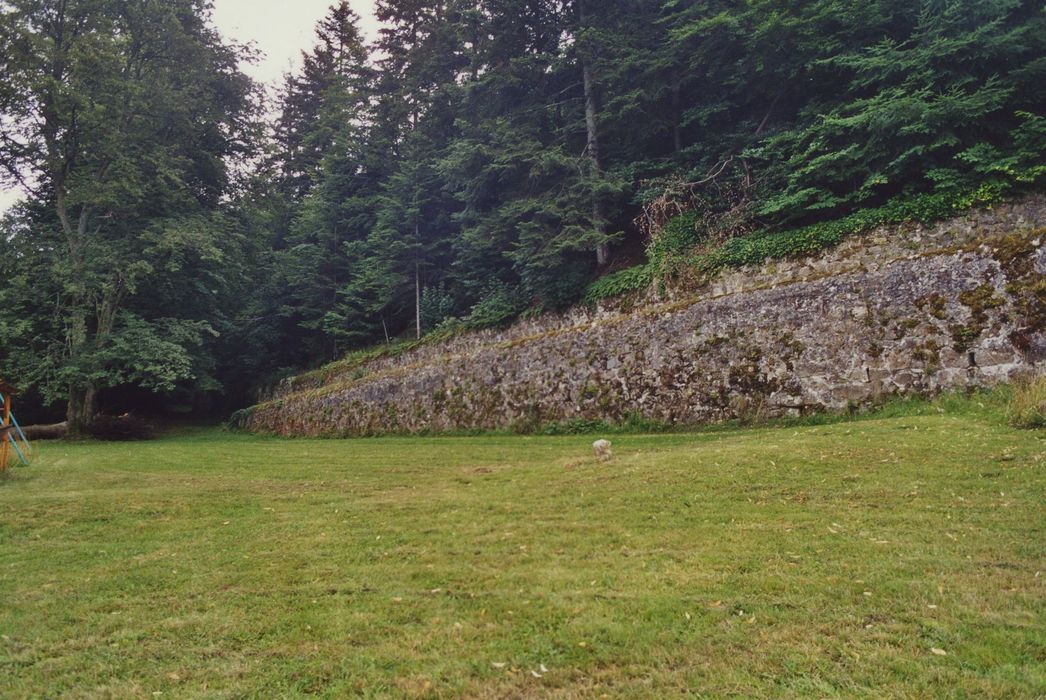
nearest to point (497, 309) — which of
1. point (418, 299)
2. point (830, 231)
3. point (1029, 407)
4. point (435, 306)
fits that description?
point (435, 306)

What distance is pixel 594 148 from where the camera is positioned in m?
19.6

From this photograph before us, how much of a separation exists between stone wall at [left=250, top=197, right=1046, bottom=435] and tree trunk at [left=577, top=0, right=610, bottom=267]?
117 inches

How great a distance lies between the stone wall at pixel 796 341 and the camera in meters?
9.98

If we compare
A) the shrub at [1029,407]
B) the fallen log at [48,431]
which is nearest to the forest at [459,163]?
the fallen log at [48,431]

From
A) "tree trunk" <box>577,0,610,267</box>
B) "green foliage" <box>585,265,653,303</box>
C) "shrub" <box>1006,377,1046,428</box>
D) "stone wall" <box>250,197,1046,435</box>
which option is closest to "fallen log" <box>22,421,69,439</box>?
"stone wall" <box>250,197,1046,435</box>

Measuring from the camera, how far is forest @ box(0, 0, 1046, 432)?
41.0 ft

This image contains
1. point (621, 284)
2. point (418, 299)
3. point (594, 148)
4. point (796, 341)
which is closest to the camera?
point (796, 341)

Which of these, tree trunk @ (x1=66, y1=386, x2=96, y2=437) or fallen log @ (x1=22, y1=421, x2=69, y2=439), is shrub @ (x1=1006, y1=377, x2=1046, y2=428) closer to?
tree trunk @ (x1=66, y1=386, x2=96, y2=437)

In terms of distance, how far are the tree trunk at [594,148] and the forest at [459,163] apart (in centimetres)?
14

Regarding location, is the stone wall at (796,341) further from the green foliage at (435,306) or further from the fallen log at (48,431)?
the fallen log at (48,431)

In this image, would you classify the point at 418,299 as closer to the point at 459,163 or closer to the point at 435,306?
the point at 435,306

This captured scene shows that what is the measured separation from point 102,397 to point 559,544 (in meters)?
31.0

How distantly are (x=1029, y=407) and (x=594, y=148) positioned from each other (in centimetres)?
1507

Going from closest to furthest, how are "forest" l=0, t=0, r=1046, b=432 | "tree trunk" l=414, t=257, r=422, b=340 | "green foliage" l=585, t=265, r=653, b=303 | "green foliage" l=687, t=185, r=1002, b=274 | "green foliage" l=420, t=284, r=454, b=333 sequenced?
"green foliage" l=687, t=185, r=1002, b=274 < "forest" l=0, t=0, r=1046, b=432 < "green foliage" l=585, t=265, r=653, b=303 < "green foliage" l=420, t=284, r=454, b=333 < "tree trunk" l=414, t=257, r=422, b=340
